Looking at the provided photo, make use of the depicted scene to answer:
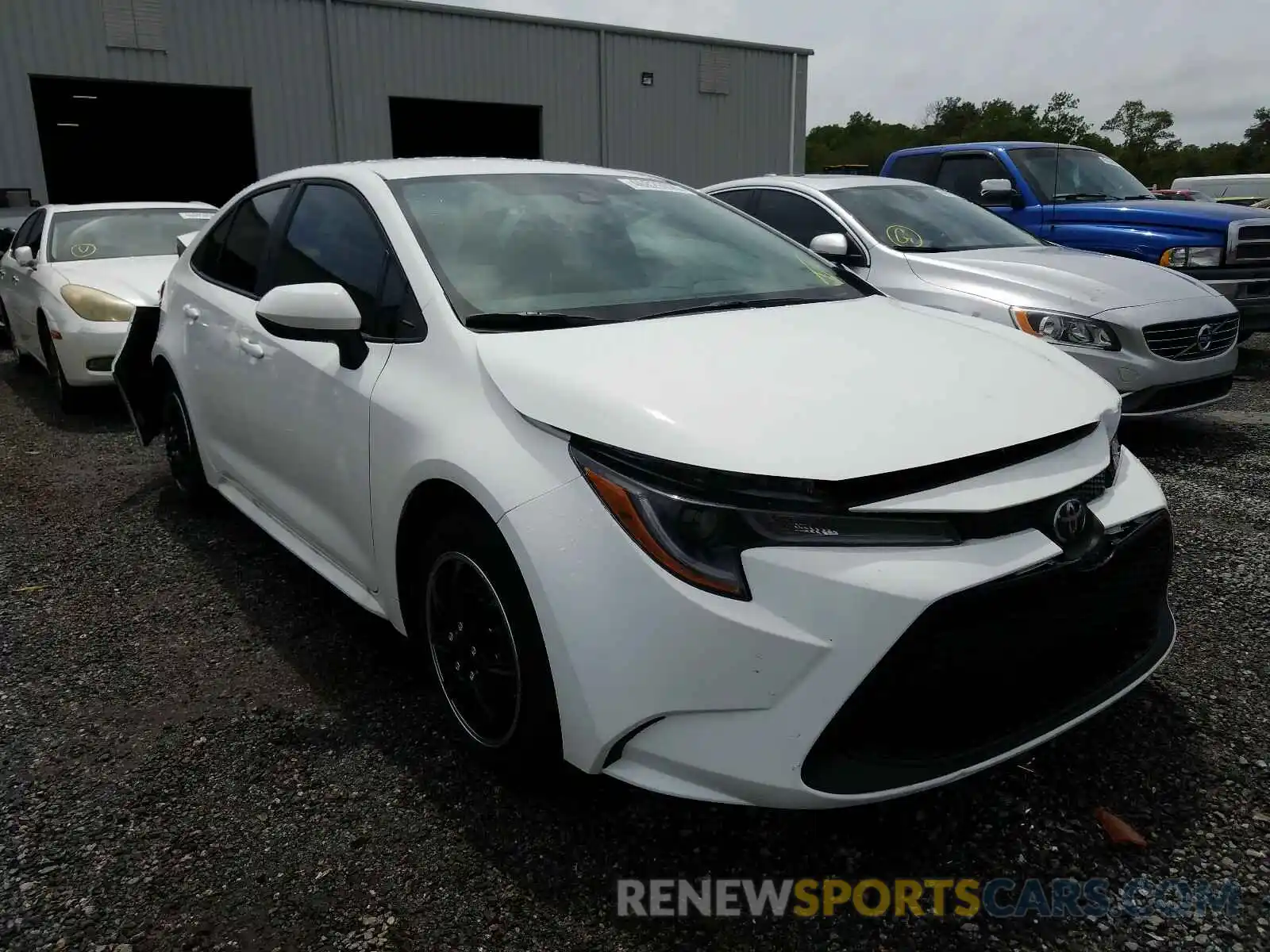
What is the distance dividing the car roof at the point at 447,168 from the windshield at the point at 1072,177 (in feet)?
18.9

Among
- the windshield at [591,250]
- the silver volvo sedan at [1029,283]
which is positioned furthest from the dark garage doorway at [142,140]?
the windshield at [591,250]

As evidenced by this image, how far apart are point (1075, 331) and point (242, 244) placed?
4047 mm

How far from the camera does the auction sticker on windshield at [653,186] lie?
3.47m

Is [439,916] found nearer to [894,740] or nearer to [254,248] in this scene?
[894,740]

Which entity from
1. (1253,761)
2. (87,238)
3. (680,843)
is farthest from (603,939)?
(87,238)

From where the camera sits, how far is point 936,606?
182 centimetres

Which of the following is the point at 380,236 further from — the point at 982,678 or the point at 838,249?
the point at 838,249

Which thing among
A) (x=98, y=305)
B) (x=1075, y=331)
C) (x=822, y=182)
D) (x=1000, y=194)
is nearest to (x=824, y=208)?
(x=822, y=182)

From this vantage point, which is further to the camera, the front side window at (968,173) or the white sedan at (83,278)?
the front side window at (968,173)

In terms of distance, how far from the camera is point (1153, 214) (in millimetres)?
7656

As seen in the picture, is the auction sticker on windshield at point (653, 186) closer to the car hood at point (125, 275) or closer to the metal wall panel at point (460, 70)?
the car hood at point (125, 275)

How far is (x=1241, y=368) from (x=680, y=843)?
8050 mm

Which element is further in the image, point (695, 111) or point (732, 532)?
point (695, 111)

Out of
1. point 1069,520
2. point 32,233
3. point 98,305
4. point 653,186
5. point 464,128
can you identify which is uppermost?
point 464,128
